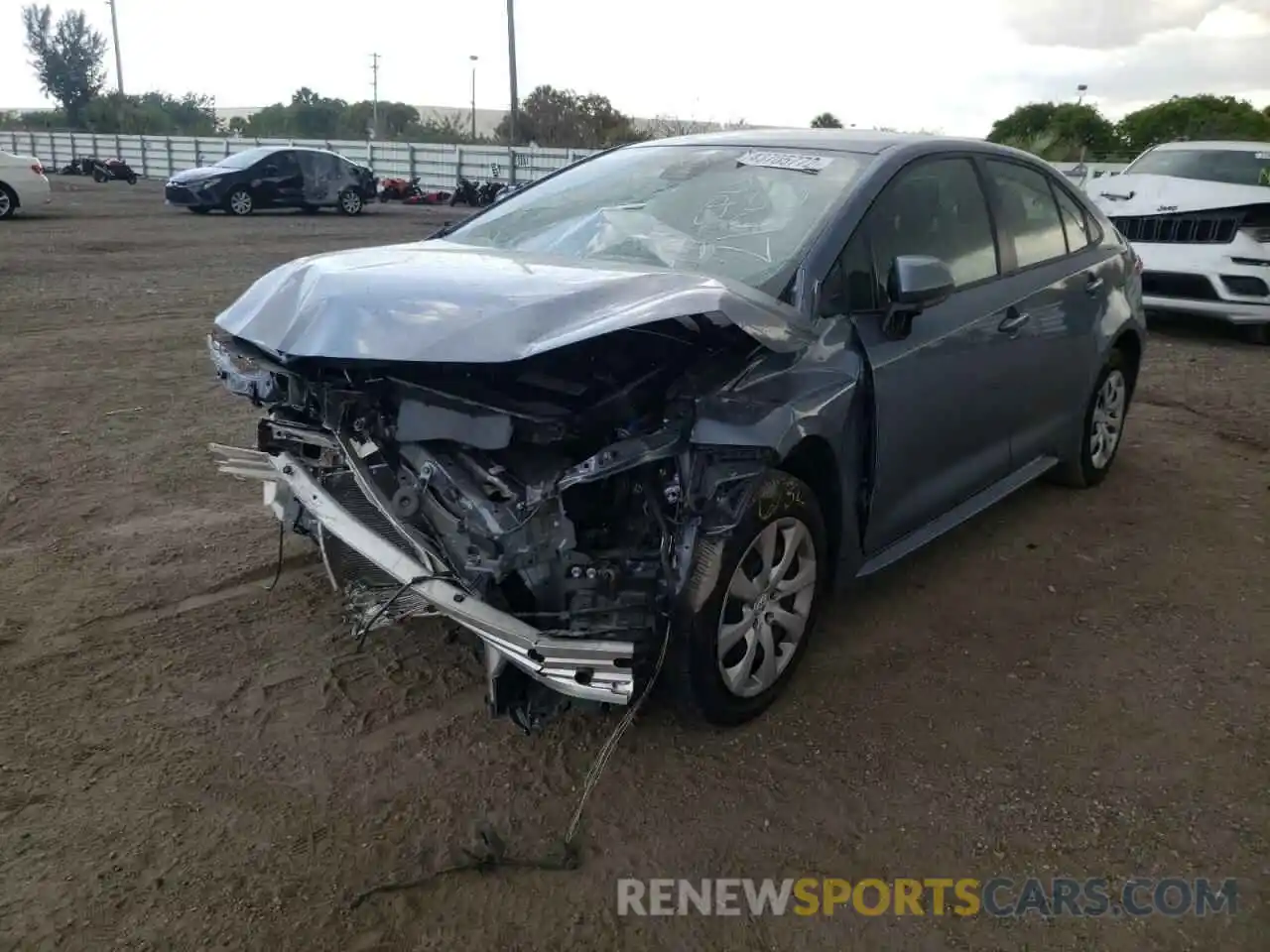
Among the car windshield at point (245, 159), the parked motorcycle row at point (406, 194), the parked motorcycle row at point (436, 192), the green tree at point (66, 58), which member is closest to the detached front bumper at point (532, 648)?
the car windshield at point (245, 159)

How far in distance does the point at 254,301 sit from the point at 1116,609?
345 cm

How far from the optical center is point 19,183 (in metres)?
17.6

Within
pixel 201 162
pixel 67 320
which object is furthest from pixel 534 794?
pixel 201 162

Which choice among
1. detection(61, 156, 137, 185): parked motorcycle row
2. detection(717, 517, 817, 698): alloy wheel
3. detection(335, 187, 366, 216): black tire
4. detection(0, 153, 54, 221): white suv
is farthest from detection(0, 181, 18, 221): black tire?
detection(717, 517, 817, 698): alloy wheel

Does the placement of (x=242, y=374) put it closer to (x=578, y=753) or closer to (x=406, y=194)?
(x=578, y=753)

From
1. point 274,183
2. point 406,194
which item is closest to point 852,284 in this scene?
point 274,183

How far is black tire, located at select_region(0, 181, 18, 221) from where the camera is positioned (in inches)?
691

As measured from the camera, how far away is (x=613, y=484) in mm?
2961

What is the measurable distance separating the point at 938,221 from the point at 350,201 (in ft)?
70.0

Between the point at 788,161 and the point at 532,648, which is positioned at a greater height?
the point at 788,161

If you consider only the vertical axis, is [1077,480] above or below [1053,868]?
above

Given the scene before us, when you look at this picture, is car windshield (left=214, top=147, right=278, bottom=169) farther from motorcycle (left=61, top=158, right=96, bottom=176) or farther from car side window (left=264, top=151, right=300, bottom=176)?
motorcycle (left=61, top=158, right=96, bottom=176)

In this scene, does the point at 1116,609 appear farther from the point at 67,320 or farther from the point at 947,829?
the point at 67,320

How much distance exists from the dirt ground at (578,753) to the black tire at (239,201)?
715 inches
